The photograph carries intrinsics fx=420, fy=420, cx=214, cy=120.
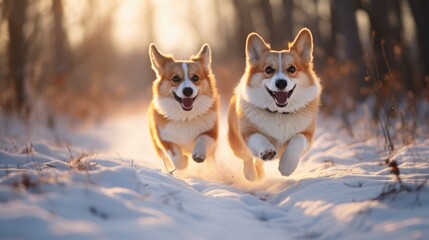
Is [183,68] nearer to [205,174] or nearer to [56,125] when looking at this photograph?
[205,174]

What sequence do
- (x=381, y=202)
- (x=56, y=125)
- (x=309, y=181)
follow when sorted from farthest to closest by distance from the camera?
1. (x=56, y=125)
2. (x=309, y=181)
3. (x=381, y=202)

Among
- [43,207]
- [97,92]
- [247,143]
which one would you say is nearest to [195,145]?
[247,143]

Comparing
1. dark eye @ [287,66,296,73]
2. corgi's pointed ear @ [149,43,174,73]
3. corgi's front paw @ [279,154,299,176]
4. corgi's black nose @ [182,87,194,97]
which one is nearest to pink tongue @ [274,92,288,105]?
dark eye @ [287,66,296,73]

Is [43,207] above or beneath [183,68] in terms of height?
beneath

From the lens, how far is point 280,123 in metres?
4.37

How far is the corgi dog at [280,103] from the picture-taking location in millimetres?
4219

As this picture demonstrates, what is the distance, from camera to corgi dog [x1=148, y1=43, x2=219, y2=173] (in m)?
A: 5.04

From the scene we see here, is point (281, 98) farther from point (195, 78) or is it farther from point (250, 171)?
point (195, 78)

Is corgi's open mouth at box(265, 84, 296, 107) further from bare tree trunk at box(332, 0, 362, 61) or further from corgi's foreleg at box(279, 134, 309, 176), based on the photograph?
bare tree trunk at box(332, 0, 362, 61)

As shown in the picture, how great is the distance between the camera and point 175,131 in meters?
5.14

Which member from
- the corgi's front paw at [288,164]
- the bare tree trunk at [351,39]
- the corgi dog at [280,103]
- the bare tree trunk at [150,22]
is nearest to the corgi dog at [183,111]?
the corgi dog at [280,103]

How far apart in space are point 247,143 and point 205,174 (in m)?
0.87

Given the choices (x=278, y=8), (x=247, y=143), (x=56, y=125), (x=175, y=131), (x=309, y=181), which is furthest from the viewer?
(x=278, y=8)

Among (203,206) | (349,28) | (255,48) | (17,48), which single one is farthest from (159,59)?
(349,28)
